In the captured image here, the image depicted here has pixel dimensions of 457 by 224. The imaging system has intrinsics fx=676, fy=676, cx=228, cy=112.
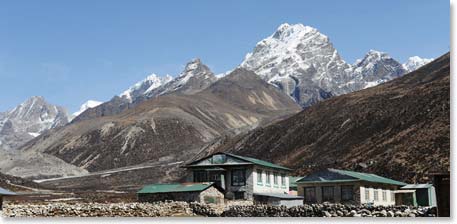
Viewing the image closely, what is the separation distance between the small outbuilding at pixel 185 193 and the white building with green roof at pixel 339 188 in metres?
4.81

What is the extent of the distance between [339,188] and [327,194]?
809mm

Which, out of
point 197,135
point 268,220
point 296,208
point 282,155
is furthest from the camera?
point 197,135

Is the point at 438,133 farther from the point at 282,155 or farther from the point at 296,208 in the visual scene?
the point at 296,208

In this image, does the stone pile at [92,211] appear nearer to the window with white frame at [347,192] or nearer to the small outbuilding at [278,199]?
the small outbuilding at [278,199]

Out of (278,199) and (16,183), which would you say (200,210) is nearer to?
(278,199)

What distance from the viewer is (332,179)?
36.7 m

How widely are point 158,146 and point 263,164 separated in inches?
4297

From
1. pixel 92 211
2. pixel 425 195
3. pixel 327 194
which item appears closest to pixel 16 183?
pixel 327 194

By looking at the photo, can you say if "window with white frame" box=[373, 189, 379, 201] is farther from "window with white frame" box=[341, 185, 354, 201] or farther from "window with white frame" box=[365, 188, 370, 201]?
"window with white frame" box=[341, 185, 354, 201]

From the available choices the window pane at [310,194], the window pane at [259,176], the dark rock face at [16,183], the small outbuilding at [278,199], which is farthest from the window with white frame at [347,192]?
the dark rock face at [16,183]

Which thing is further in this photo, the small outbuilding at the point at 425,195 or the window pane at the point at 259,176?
the window pane at the point at 259,176

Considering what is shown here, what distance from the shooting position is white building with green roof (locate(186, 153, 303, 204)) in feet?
128

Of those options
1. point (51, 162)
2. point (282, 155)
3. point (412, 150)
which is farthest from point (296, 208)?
point (51, 162)

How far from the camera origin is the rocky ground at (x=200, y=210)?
72.5ft
